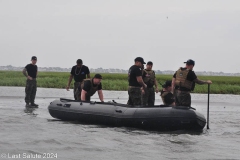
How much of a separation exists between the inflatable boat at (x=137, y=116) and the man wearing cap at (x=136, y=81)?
0.69m

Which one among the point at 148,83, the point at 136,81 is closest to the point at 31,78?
the point at 148,83

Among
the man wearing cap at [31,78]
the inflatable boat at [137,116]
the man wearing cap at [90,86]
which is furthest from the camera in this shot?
the man wearing cap at [31,78]

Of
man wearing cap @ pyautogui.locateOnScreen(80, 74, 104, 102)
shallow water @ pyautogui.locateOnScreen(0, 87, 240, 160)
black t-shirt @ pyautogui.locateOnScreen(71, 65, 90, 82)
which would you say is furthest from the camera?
black t-shirt @ pyautogui.locateOnScreen(71, 65, 90, 82)

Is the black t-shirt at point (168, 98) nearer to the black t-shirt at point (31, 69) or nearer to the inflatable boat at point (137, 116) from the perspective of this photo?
the inflatable boat at point (137, 116)

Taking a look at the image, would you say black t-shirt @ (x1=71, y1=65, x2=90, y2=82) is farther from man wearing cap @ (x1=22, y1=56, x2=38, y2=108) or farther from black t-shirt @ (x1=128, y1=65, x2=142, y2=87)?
black t-shirt @ (x1=128, y1=65, x2=142, y2=87)

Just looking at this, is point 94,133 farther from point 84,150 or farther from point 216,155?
point 216,155

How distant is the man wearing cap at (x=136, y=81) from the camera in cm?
→ 1334

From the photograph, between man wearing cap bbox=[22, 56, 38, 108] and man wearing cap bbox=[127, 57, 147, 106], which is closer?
man wearing cap bbox=[127, 57, 147, 106]

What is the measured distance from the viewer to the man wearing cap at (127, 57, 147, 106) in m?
13.3

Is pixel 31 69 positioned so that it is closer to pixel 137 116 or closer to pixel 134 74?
pixel 134 74

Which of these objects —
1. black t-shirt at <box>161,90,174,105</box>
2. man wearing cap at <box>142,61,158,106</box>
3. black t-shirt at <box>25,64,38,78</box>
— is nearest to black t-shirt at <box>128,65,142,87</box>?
black t-shirt at <box>161,90,174,105</box>

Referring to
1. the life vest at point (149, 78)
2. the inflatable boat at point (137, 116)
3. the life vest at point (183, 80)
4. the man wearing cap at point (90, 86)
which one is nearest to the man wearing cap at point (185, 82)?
the life vest at point (183, 80)

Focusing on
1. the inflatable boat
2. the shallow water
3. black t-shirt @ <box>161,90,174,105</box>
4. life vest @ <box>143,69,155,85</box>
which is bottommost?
the shallow water

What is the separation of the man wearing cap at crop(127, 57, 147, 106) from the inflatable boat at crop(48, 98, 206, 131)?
69 centimetres
